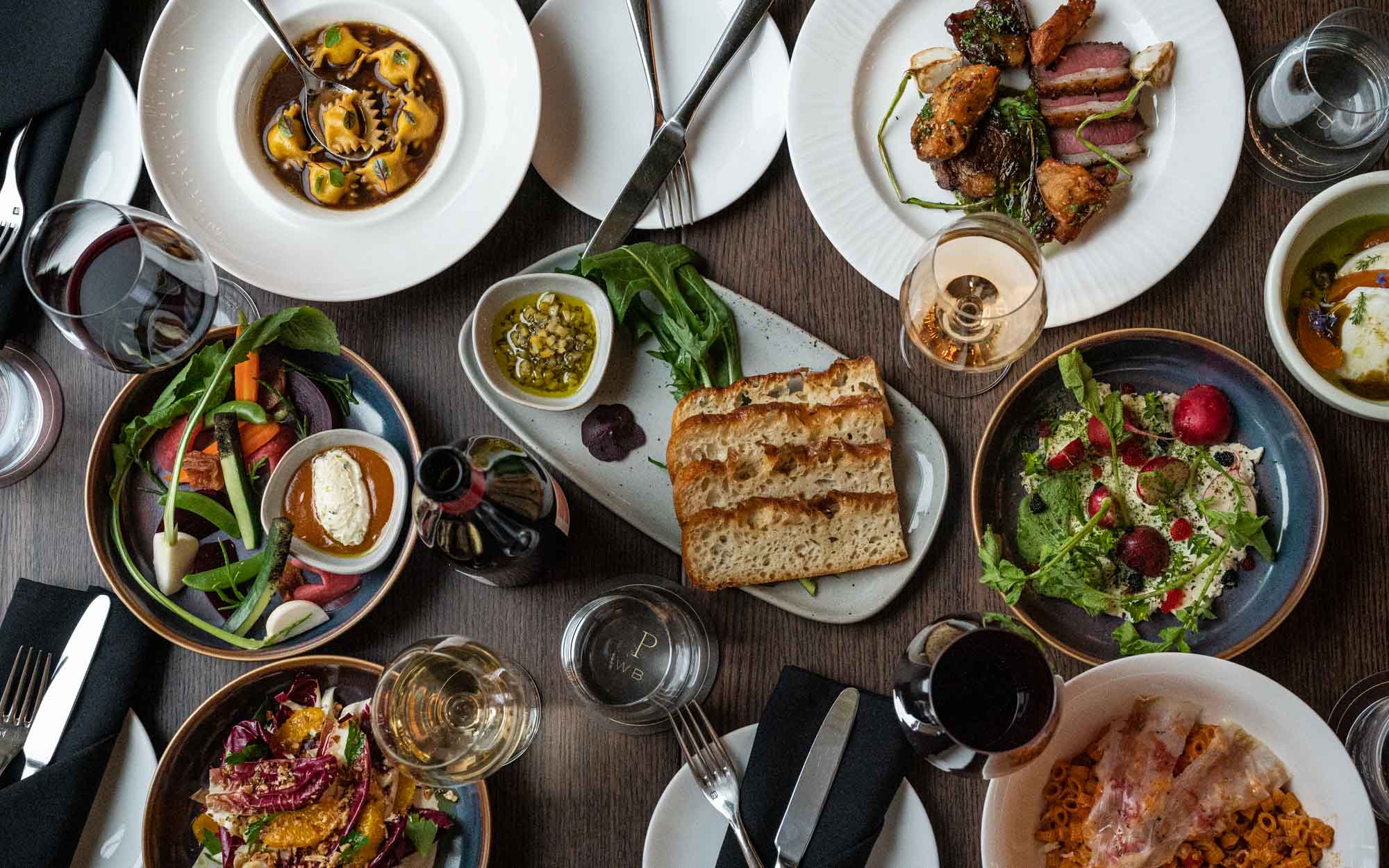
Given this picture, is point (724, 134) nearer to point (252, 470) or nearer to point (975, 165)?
point (975, 165)

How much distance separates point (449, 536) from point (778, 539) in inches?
25.4

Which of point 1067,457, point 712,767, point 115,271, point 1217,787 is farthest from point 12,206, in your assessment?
point 1217,787

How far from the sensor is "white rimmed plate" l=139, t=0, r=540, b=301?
1.96 meters

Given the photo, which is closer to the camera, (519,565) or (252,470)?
(519,565)

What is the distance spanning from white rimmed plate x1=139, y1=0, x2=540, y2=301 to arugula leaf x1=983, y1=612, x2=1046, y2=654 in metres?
1.23

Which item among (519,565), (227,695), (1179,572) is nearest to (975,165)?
(1179,572)

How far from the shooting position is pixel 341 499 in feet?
6.35

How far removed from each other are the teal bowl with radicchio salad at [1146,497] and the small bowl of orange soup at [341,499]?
1.18 meters

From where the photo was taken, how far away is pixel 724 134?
205cm

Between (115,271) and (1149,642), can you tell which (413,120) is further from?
(1149,642)

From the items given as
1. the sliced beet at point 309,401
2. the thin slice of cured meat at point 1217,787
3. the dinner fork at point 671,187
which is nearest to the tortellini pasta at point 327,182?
the sliced beet at point 309,401

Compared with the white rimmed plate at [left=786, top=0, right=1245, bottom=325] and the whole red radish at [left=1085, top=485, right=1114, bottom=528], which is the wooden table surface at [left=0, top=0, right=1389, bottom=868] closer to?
the white rimmed plate at [left=786, top=0, right=1245, bottom=325]

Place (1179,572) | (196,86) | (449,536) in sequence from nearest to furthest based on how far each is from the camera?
1. (449,536)
2. (1179,572)
3. (196,86)

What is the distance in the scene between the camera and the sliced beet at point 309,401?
201cm
